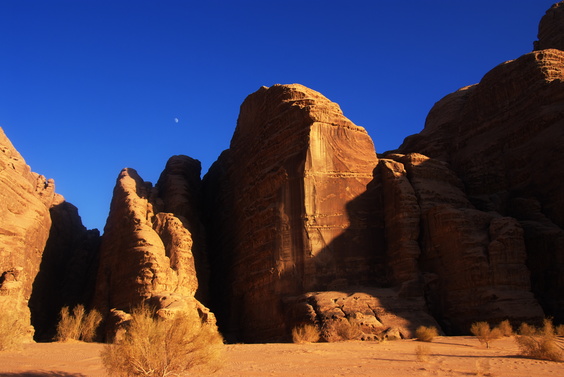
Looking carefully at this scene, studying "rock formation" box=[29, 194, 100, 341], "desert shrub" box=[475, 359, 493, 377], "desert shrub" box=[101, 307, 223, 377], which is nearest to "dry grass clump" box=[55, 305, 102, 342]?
"rock formation" box=[29, 194, 100, 341]

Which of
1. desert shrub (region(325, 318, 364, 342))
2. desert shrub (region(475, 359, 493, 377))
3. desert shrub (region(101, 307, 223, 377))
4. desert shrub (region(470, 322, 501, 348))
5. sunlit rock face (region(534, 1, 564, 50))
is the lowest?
desert shrub (region(475, 359, 493, 377))

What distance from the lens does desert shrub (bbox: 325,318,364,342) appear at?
1969 centimetres

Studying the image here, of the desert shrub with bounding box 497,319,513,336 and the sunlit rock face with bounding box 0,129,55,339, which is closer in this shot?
the desert shrub with bounding box 497,319,513,336

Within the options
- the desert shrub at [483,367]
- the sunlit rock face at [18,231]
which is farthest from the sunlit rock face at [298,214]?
the desert shrub at [483,367]

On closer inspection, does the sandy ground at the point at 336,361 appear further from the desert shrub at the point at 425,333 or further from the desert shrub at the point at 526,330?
the desert shrub at the point at 425,333

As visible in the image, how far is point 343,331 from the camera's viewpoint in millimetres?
19906

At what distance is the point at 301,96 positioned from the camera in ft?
92.1

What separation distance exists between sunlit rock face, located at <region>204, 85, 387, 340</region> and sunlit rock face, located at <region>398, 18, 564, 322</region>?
5086mm

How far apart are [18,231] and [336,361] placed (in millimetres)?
16422

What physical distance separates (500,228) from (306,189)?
28.6 ft

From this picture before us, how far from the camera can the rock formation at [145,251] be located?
22.8 metres

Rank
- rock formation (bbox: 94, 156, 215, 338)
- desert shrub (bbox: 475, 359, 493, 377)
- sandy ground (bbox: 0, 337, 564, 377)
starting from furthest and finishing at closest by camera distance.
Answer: rock formation (bbox: 94, 156, 215, 338) < sandy ground (bbox: 0, 337, 564, 377) < desert shrub (bbox: 475, 359, 493, 377)

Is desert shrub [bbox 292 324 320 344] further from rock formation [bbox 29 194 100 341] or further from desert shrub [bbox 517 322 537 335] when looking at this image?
rock formation [bbox 29 194 100 341]

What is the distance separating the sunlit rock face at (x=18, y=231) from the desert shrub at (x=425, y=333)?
14989 millimetres
